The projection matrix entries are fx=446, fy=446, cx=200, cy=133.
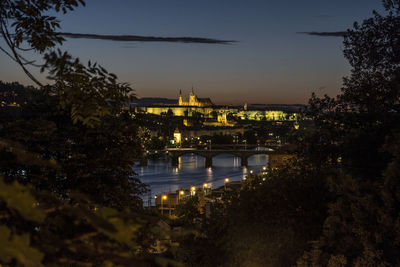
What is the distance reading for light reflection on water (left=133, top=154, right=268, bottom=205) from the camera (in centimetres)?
3756

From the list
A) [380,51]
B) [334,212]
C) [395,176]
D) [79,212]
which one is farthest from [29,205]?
[380,51]

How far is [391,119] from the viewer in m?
5.58

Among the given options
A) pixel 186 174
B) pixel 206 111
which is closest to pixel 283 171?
pixel 186 174

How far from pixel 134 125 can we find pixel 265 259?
9.19 feet

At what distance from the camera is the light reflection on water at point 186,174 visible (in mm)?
37562

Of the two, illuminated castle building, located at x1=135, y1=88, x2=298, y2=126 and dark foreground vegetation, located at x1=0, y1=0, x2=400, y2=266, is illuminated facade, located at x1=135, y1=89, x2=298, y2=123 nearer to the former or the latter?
illuminated castle building, located at x1=135, y1=88, x2=298, y2=126

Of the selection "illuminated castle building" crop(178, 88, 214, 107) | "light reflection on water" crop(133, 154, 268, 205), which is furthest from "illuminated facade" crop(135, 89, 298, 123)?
"light reflection on water" crop(133, 154, 268, 205)

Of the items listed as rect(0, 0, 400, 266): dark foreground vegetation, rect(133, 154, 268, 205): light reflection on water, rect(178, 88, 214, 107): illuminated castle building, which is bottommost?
rect(133, 154, 268, 205): light reflection on water

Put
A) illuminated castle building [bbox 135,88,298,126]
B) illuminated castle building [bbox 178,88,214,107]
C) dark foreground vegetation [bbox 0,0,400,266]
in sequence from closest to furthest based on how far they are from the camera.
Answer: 1. dark foreground vegetation [bbox 0,0,400,266]
2. illuminated castle building [bbox 135,88,298,126]
3. illuminated castle building [bbox 178,88,214,107]

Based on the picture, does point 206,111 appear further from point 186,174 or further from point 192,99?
point 186,174

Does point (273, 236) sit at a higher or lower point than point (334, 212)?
lower

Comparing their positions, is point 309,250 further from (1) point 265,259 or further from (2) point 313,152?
(2) point 313,152

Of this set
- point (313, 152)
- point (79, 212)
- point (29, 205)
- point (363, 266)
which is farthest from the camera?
point (313, 152)

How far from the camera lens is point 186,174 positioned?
44875 mm
